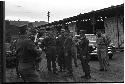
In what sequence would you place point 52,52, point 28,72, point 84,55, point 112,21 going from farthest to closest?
point 112,21, point 52,52, point 84,55, point 28,72

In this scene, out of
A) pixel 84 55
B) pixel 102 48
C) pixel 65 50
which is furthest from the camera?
pixel 102 48

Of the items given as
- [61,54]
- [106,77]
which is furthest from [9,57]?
[106,77]

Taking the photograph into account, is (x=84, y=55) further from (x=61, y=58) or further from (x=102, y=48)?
(x=61, y=58)

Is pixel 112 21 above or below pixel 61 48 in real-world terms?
above

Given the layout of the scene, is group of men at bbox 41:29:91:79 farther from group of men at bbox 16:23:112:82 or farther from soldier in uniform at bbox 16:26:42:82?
soldier in uniform at bbox 16:26:42:82

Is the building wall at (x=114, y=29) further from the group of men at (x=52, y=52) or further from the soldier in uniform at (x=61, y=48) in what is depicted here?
the soldier in uniform at (x=61, y=48)

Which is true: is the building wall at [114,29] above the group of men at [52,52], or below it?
above

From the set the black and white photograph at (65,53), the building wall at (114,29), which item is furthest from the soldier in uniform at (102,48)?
the building wall at (114,29)

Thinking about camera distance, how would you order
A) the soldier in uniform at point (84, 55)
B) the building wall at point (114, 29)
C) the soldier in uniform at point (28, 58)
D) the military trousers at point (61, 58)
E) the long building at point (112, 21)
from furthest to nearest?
the building wall at point (114, 29) → the long building at point (112, 21) → the military trousers at point (61, 58) → the soldier in uniform at point (84, 55) → the soldier in uniform at point (28, 58)

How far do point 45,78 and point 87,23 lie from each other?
591 inches

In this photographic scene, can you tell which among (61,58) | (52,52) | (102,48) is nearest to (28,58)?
(52,52)

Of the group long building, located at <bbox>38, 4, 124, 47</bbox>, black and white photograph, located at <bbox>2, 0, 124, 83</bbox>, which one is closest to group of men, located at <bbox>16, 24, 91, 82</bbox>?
Result: black and white photograph, located at <bbox>2, 0, 124, 83</bbox>

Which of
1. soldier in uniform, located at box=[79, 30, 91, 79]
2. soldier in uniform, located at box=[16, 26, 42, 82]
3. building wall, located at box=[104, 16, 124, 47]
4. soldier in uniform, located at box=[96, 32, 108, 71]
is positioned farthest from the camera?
building wall, located at box=[104, 16, 124, 47]

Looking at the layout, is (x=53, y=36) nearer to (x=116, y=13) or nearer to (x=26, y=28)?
(x=26, y=28)
